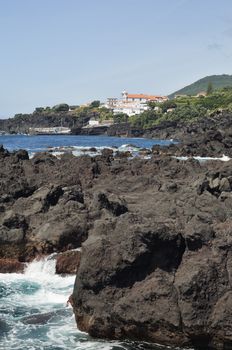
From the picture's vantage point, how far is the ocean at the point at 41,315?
1803cm

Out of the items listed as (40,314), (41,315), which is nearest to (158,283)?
(41,315)

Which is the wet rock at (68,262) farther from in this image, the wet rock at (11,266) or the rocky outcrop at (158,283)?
the rocky outcrop at (158,283)

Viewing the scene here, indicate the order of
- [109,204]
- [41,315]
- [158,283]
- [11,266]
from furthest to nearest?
[109,204] → [11,266] → [41,315] → [158,283]

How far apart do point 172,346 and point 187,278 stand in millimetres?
2072

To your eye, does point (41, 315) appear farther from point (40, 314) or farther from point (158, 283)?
point (158, 283)

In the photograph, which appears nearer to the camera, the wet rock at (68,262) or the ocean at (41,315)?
the ocean at (41,315)

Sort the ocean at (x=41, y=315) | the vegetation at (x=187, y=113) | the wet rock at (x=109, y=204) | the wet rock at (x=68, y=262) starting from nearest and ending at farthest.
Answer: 1. the ocean at (x=41, y=315)
2. the wet rock at (x=68, y=262)
3. the wet rock at (x=109, y=204)
4. the vegetation at (x=187, y=113)

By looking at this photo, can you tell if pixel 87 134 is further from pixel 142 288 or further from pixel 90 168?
pixel 142 288

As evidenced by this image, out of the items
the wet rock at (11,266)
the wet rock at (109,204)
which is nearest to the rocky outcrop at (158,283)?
the wet rock at (11,266)

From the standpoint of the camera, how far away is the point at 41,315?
20.9m

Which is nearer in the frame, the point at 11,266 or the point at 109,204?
the point at 11,266

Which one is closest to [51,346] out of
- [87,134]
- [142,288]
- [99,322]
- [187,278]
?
[99,322]

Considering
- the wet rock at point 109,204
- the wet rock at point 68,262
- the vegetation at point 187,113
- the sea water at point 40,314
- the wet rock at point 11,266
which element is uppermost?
the vegetation at point 187,113

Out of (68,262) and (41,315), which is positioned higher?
(68,262)
